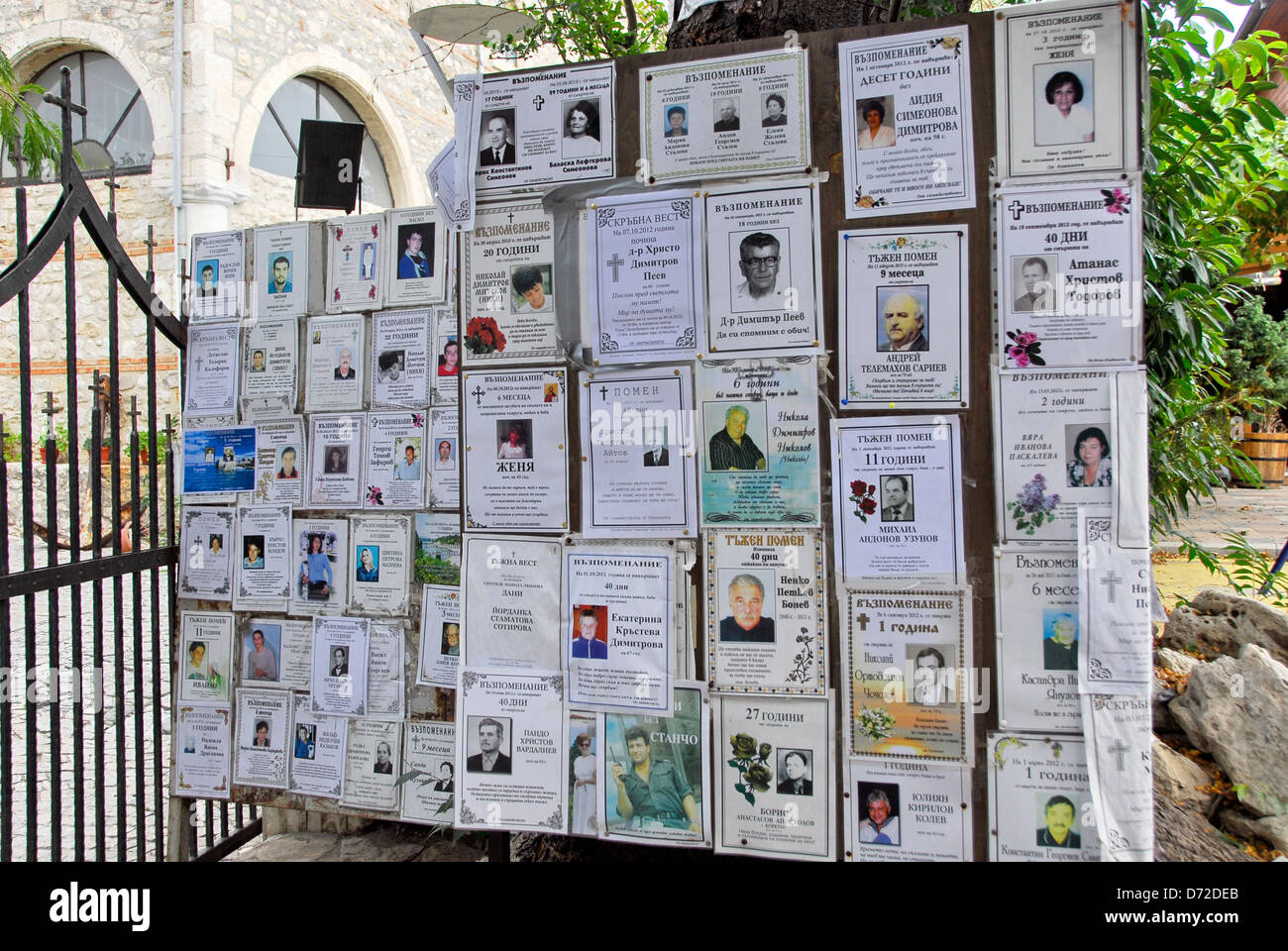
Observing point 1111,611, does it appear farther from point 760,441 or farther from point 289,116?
point 289,116

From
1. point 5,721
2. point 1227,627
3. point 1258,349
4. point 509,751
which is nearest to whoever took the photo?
point 509,751

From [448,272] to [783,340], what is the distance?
131cm

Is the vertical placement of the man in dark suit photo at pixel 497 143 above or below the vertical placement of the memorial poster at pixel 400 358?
above

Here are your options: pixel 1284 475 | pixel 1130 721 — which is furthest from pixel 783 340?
pixel 1284 475

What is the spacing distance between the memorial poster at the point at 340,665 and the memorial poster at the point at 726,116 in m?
1.73

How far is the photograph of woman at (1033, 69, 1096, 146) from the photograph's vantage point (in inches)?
70.3

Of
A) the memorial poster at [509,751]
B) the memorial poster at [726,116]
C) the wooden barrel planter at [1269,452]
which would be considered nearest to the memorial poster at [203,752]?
the memorial poster at [509,751]

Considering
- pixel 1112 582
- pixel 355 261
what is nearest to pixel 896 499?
pixel 1112 582

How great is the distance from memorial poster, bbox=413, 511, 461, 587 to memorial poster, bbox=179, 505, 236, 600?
29.0 inches

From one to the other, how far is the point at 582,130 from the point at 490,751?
158cm

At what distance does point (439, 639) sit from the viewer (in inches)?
102

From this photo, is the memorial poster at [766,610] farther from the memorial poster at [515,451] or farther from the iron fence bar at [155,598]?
the iron fence bar at [155,598]

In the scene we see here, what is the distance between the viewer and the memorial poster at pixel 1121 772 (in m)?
1.78

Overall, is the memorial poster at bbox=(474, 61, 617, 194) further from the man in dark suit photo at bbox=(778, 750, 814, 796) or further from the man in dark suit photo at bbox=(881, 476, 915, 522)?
the man in dark suit photo at bbox=(778, 750, 814, 796)
